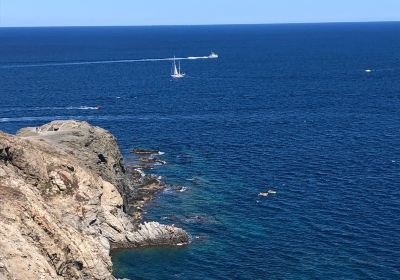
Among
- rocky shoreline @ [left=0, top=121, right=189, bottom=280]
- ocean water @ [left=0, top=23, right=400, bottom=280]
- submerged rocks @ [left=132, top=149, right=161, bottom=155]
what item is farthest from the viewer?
submerged rocks @ [left=132, top=149, right=161, bottom=155]

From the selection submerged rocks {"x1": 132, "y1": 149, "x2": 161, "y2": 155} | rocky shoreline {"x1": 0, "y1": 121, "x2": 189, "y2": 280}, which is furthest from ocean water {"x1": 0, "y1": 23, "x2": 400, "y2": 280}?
rocky shoreline {"x1": 0, "y1": 121, "x2": 189, "y2": 280}

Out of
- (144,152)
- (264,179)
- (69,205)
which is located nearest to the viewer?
(69,205)

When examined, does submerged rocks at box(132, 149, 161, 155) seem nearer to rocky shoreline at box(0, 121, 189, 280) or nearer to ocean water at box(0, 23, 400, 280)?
ocean water at box(0, 23, 400, 280)

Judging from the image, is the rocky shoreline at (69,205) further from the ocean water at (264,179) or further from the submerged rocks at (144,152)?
the submerged rocks at (144,152)

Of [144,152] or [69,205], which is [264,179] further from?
[69,205]

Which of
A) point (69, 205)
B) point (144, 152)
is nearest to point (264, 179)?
point (144, 152)

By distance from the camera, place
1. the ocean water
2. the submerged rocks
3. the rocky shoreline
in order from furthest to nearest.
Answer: the submerged rocks
the ocean water
the rocky shoreline

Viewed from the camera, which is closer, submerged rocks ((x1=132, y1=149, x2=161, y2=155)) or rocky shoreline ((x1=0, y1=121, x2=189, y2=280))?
rocky shoreline ((x1=0, y1=121, x2=189, y2=280))

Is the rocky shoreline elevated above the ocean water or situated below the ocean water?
above

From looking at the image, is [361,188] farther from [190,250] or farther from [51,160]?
[51,160]
